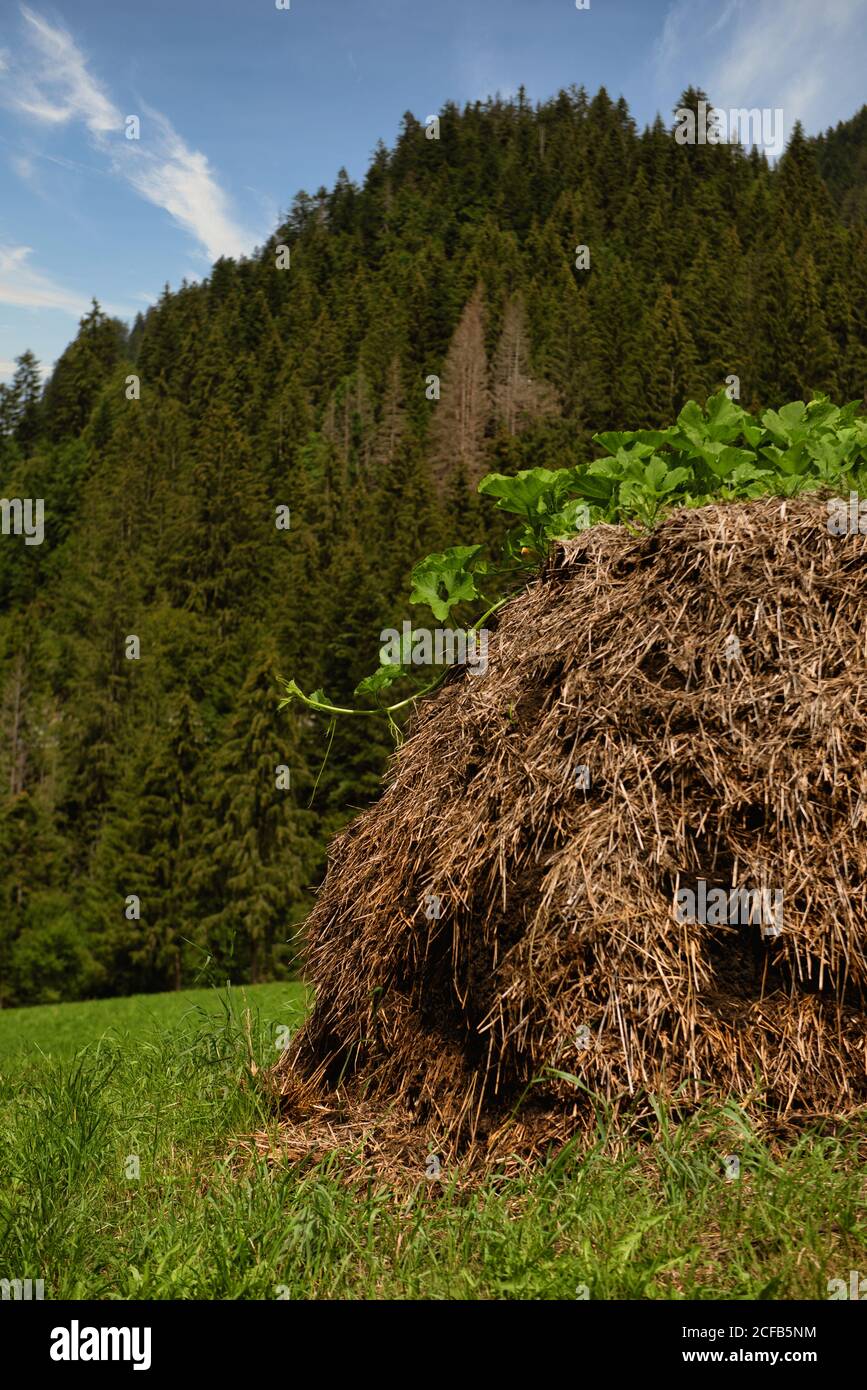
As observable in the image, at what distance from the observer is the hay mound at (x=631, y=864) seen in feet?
11.6

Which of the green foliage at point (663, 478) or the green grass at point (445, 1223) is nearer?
the green grass at point (445, 1223)

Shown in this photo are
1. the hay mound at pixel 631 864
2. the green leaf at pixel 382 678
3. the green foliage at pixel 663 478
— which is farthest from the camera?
the green leaf at pixel 382 678

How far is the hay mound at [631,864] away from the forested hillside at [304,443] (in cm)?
134

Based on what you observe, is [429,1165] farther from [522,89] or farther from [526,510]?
[522,89]

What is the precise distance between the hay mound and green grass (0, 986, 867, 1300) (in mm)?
286

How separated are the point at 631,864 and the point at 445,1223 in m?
1.25

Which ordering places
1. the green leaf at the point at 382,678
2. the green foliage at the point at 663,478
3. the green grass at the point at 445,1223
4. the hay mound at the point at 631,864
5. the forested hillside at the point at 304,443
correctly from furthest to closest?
the forested hillside at the point at 304,443 < the green leaf at the point at 382,678 < the green foliage at the point at 663,478 < the hay mound at the point at 631,864 < the green grass at the point at 445,1223

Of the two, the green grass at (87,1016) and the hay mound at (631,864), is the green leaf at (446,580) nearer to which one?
the hay mound at (631,864)

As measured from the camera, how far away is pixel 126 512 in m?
73.6

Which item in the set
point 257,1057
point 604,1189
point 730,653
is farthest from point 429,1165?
point 730,653

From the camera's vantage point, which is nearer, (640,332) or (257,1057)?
(257,1057)

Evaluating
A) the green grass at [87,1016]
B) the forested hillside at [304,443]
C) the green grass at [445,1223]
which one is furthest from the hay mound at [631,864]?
the green grass at [87,1016]

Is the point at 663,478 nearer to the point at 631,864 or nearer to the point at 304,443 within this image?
the point at 631,864
